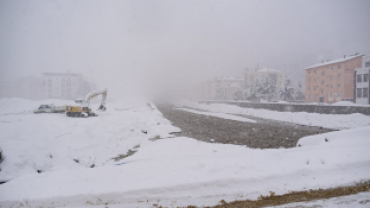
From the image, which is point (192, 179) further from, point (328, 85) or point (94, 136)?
point (328, 85)

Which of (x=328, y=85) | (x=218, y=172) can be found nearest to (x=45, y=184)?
(x=218, y=172)

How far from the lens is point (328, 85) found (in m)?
41.1

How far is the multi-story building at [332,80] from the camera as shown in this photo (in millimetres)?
36847

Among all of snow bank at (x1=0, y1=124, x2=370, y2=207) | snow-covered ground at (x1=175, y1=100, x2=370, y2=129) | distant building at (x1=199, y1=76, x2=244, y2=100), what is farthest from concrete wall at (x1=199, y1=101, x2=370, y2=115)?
distant building at (x1=199, y1=76, x2=244, y2=100)

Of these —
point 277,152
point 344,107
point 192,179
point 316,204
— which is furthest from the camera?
point 344,107

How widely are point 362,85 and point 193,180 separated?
4187 cm

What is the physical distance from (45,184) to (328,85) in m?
50.6

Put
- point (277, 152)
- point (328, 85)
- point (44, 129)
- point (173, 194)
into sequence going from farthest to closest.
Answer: point (328, 85) → point (44, 129) → point (277, 152) → point (173, 194)

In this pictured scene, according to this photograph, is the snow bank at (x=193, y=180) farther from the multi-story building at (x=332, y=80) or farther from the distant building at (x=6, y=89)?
the distant building at (x=6, y=89)

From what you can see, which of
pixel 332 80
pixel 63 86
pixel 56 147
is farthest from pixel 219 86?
pixel 56 147

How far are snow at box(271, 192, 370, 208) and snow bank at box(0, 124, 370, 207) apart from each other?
378mm

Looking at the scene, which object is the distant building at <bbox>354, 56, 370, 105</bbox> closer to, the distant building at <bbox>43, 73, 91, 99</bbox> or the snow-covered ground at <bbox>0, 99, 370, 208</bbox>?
the snow-covered ground at <bbox>0, 99, 370, 208</bbox>

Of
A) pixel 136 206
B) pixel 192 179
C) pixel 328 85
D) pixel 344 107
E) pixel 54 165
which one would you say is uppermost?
pixel 328 85

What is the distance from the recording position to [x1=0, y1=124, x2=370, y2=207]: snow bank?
12.6 ft
